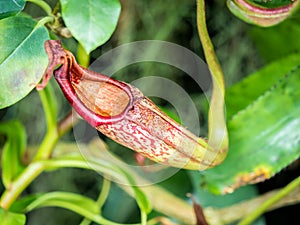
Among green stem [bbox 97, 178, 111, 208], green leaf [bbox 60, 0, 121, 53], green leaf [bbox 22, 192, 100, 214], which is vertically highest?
green leaf [bbox 60, 0, 121, 53]

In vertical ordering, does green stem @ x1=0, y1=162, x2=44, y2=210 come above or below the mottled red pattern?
below

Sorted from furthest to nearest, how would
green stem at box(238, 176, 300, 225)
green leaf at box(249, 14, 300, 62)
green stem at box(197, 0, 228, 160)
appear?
green leaf at box(249, 14, 300, 62), green stem at box(238, 176, 300, 225), green stem at box(197, 0, 228, 160)

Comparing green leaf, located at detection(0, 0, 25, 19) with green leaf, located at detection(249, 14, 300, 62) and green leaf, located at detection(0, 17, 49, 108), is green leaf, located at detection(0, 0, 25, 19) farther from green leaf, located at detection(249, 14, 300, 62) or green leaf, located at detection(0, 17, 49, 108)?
green leaf, located at detection(249, 14, 300, 62)

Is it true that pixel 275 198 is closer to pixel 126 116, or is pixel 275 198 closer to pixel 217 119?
pixel 217 119

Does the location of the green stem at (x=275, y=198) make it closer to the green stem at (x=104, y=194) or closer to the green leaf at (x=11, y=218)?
the green stem at (x=104, y=194)

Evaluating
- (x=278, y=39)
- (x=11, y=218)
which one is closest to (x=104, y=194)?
(x=11, y=218)

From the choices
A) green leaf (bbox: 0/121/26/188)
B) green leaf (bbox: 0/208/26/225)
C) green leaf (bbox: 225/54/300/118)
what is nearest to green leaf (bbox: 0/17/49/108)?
green leaf (bbox: 0/208/26/225)

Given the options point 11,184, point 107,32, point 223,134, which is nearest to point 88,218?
point 11,184
